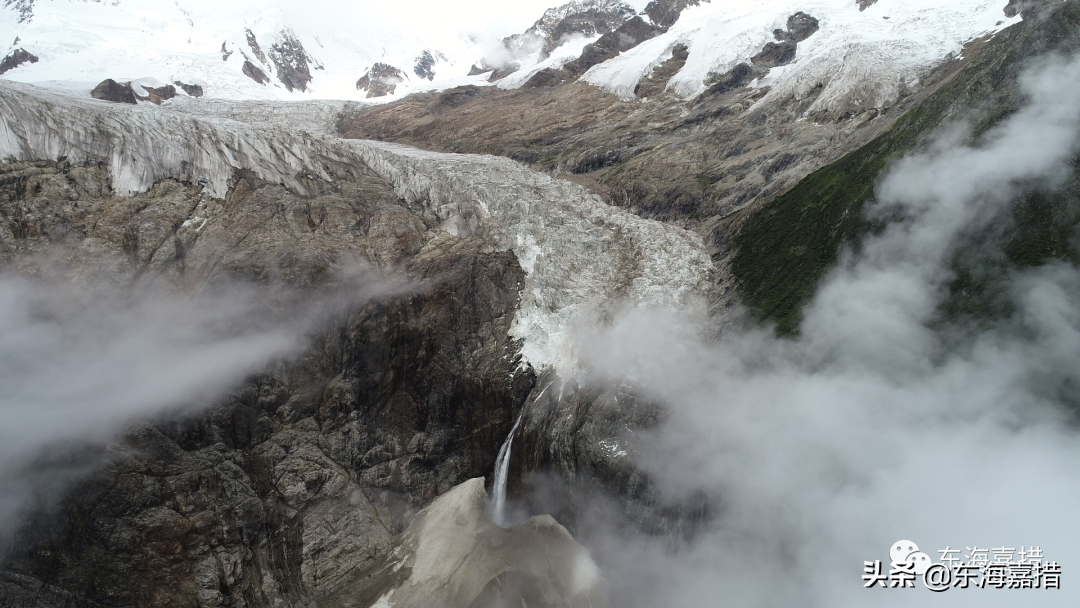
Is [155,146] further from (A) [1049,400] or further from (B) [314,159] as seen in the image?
(A) [1049,400]

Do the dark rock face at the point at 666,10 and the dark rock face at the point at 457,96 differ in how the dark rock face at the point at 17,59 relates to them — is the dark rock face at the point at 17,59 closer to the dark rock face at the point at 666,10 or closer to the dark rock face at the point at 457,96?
the dark rock face at the point at 457,96

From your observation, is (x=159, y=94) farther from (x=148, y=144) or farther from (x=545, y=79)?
(x=545, y=79)

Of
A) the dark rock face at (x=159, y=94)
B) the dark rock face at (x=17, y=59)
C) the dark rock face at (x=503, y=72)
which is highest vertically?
the dark rock face at (x=17, y=59)

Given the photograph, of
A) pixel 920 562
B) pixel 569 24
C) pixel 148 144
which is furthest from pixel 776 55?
pixel 569 24

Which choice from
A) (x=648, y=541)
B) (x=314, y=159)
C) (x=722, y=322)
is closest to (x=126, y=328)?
(x=314, y=159)

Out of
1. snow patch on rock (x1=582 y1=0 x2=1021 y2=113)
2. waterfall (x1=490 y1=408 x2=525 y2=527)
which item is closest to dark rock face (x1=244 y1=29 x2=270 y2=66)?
snow patch on rock (x1=582 y1=0 x2=1021 y2=113)

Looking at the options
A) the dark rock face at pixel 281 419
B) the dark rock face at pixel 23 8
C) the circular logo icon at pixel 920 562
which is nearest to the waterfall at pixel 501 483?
the dark rock face at pixel 281 419
